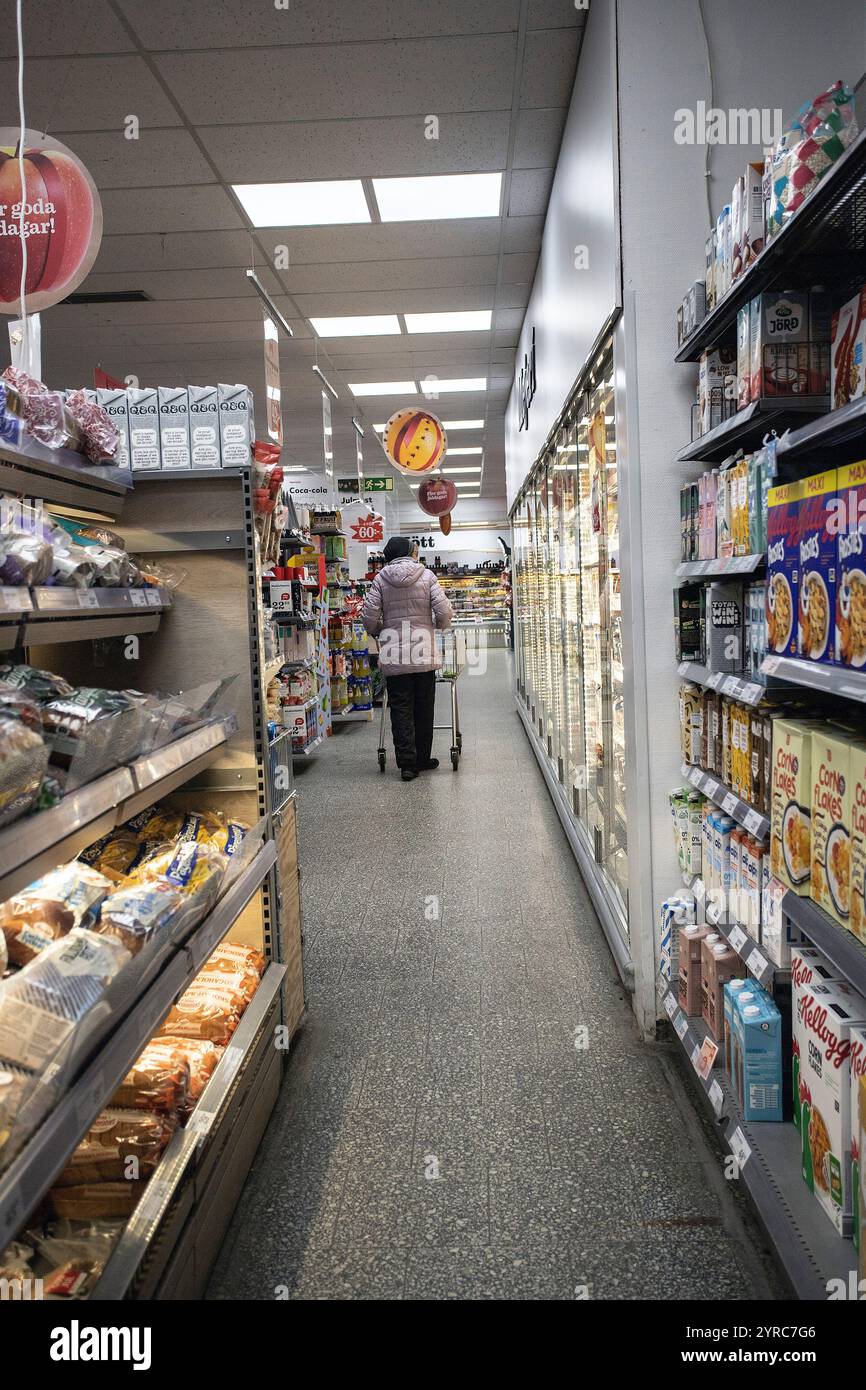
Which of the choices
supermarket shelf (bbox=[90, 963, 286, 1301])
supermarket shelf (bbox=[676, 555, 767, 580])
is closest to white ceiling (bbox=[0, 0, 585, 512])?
supermarket shelf (bbox=[676, 555, 767, 580])

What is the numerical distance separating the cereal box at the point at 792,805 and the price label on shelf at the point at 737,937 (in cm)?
32

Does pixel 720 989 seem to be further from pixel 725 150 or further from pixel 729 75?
pixel 729 75

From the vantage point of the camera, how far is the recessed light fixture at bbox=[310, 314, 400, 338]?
7.51 m

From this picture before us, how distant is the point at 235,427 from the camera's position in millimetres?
2701

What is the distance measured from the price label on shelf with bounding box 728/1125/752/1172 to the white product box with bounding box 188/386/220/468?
2242 mm

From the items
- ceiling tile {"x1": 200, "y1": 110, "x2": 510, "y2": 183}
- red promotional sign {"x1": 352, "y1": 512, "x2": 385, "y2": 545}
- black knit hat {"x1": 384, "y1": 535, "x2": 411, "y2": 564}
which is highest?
ceiling tile {"x1": 200, "y1": 110, "x2": 510, "y2": 183}

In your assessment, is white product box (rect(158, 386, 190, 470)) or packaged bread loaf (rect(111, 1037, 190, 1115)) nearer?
packaged bread loaf (rect(111, 1037, 190, 1115))

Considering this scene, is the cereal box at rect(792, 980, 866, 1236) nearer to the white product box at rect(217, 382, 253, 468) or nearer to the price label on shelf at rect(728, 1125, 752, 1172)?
the price label on shelf at rect(728, 1125, 752, 1172)

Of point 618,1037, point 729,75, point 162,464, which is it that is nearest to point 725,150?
point 729,75

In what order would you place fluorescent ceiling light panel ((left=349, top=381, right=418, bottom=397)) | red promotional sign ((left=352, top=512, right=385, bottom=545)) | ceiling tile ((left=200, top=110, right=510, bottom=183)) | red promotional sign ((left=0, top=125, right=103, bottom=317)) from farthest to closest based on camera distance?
red promotional sign ((left=352, top=512, right=385, bottom=545)), fluorescent ceiling light panel ((left=349, top=381, right=418, bottom=397)), ceiling tile ((left=200, top=110, right=510, bottom=183)), red promotional sign ((left=0, top=125, right=103, bottom=317))

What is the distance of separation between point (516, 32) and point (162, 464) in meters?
2.52

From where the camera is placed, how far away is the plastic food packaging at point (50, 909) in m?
1.73

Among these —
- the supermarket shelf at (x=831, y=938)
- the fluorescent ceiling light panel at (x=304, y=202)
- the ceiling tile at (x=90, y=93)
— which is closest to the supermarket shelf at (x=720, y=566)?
the supermarket shelf at (x=831, y=938)

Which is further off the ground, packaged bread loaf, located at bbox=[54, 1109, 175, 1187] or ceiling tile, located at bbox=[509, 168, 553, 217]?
ceiling tile, located at bbox=[509, 168, 553, 217]
